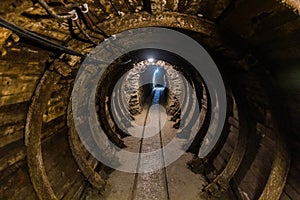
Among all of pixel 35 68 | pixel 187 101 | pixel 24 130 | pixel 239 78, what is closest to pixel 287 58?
pixel 239 78

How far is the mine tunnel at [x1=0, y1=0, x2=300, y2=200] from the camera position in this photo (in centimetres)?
210

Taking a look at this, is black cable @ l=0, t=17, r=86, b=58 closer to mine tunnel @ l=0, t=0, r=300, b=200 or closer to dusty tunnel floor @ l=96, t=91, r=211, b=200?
mine tunnel @ l=0, t=0, r=300, b=200

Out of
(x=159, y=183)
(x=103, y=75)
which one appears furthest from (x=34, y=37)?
(x=159, y=183)

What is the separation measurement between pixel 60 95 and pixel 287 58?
2.90 meters

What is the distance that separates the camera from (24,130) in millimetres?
2742

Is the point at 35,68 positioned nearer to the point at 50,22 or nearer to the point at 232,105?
the point at 50,22

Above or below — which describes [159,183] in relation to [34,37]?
below

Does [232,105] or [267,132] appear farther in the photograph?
[232,105]

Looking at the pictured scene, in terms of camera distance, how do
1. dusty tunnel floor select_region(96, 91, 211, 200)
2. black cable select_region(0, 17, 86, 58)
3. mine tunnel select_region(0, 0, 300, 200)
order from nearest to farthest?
black cable select_region(0, 17, 86, 58)
mine tunnel select_region(0, 0, 300, 200)
dusty tunnel floor select_region(96, 91, 211, 200)

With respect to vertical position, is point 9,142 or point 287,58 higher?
point 287,58

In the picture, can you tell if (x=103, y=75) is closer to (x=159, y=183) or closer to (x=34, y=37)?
(x=159, y=183)

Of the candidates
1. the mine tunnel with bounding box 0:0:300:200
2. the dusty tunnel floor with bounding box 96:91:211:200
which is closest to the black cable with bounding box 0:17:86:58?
the mine tunnel with bounding box 0:0:300:200

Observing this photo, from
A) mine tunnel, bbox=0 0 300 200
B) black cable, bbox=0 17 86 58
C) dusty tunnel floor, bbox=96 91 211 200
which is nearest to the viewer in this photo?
black cable, bbox=0 17 86 58

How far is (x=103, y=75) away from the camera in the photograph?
16.2ft
